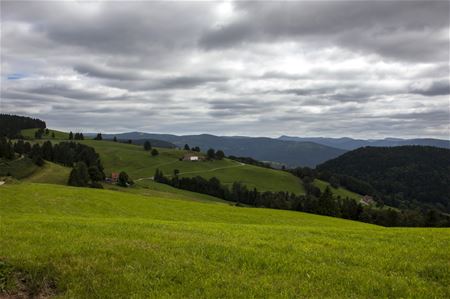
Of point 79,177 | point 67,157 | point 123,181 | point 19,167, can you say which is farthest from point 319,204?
point 67,157

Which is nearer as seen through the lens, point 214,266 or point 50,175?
point 214,266

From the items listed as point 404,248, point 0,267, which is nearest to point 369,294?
point 404,248

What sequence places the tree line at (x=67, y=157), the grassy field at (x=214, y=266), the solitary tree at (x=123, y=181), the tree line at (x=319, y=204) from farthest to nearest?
1. the solitary tree at (x=123, y=181)
2. the tree line at (x=67, y=157)
3. the tree line at (x=319, y=204)
4. the grassy field at (x=214, y=266)

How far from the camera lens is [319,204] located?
4254 inches

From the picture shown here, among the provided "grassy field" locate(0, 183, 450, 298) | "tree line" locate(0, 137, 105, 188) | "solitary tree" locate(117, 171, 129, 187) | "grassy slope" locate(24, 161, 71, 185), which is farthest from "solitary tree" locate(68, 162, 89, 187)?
"grassy field" locate(0, 183, 450, 298)

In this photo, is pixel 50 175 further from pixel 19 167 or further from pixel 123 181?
pixel 123 181

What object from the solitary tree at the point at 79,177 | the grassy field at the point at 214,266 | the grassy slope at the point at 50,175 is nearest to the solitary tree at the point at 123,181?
the solitary tree at the point at 79,177

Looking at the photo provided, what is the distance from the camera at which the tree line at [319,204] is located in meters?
109

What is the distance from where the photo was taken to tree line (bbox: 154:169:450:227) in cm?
10927

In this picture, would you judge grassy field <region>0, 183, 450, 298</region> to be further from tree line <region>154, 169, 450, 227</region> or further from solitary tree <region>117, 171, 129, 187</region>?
solitary tree <region>117, 171, 129, 187</region>

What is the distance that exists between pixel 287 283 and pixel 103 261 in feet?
18.8

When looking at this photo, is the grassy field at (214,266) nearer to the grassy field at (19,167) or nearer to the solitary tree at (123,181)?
the solitary tree at (123,181)

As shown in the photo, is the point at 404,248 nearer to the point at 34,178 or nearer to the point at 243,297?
the point at 243,297

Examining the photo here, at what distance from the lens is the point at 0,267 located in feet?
38.5
